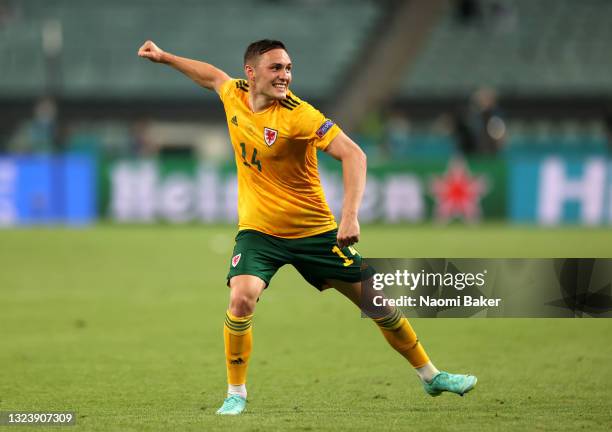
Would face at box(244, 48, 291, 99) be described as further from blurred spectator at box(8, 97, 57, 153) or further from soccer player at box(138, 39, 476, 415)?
blurred spectator at box(8, 97, 57, 153)

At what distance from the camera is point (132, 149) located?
28.8m

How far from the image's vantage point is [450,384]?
696 centimetres

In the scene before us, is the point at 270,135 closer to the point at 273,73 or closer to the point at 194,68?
the point at 273,73

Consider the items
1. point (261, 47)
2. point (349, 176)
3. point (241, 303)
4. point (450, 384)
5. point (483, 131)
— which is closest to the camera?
point (349, 176)

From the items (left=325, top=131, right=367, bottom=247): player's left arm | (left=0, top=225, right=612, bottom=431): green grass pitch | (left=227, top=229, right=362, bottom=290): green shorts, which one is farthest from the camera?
(left=227, top=229, right=362, bottom=290): green shorts

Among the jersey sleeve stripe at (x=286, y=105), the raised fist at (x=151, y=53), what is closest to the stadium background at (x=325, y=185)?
the jersey sleeve stripe at (x=286, y=105)

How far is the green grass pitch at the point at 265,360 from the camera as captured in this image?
258 inches

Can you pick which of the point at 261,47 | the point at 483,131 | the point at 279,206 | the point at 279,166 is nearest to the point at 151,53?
the point at 261,47

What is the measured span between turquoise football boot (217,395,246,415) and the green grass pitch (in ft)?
0.26

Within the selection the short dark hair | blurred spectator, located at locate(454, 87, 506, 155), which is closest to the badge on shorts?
the short dark hair

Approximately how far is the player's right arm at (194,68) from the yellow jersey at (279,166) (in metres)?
0.31

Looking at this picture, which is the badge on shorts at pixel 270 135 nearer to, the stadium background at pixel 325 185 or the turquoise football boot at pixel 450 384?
the stadium background at pixel 325 185

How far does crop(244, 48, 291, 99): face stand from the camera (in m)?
6.67

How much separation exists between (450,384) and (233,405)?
1.30m
